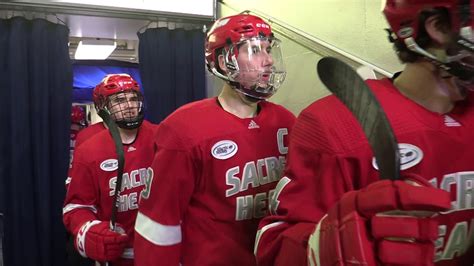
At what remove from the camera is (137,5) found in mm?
3064

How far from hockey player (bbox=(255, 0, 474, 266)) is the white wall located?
0.78 meters

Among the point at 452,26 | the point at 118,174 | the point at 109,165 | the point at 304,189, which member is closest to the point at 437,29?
the point at 452,26

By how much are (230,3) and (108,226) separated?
5.36 ft

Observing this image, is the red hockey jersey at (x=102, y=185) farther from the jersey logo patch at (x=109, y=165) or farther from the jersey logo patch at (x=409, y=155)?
the jersey logo patch at (x=409, y=155)

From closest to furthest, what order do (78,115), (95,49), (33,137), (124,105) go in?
(124,105), (33,137), (78,115), (95,49)

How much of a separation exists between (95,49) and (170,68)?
93.8 inches

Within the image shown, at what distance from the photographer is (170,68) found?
3234 mm

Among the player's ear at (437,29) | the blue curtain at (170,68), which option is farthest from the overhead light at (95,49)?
the player's ear at (437,29)

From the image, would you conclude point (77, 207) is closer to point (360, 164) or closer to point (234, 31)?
point (234, 31)

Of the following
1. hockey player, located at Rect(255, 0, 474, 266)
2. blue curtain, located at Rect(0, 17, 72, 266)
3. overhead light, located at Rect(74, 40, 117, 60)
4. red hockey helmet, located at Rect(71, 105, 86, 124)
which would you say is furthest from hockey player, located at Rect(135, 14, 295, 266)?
overhead light, located at Rect(74, 40, 117, 60)

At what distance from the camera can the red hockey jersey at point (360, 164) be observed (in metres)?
0.83

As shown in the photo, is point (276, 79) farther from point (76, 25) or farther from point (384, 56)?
point (76, 25)

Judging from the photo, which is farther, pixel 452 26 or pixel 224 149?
pixel 224 149

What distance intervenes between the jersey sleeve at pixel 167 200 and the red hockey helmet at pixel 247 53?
26 cm
